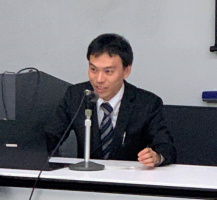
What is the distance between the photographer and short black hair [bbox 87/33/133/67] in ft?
7.61

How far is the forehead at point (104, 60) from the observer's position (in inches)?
89.3

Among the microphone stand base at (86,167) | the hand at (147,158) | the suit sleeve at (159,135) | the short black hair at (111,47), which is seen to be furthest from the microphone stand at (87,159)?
the short black hair at (111,47)

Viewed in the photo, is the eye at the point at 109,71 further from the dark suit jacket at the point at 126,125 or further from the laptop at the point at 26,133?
the laptop at the point at 26,133

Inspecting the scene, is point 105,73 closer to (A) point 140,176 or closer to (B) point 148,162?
(B) point 148,162

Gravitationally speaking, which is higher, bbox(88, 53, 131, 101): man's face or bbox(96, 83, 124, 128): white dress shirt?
bbox(88, 53, 131, 101): man's face

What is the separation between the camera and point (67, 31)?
322 cm

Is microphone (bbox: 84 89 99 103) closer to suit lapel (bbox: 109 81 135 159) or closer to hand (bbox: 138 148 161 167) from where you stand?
hand (bbox: 138 148 161 167)

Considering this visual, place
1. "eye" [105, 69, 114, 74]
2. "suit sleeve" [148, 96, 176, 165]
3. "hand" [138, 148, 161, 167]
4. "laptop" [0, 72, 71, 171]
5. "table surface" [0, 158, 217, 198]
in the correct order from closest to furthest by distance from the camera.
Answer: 1. "table surface" [0, 158, 217, 198]
2. "laptop" [0, 72, 71, 171]
3. "hand" [138, 148, 161, 167]
4. "suit sleeve" [148, 96, 176, 165]
5. "eye" [105, 69, 114, 74]

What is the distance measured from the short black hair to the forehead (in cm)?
1

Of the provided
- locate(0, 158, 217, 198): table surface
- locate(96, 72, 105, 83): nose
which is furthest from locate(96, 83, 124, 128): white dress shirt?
locate(0, 158, 217, 198): table surface

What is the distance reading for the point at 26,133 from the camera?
180 cm

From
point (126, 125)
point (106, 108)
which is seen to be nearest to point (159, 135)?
point (126, 125)

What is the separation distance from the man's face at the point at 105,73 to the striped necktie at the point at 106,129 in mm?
52

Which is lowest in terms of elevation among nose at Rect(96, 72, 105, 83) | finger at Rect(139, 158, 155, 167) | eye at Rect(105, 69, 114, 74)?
finger at Rect(139, 158, 155, 167)
